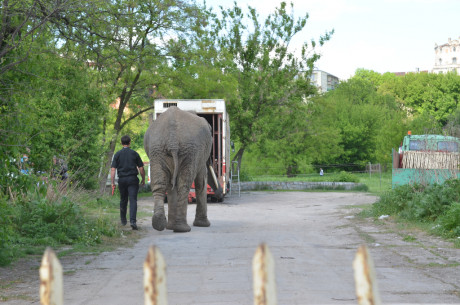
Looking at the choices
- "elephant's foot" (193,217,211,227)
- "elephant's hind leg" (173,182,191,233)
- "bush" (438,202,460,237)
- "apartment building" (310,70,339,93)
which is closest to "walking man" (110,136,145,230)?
"elephant's hind leg" (173,182,191,233)

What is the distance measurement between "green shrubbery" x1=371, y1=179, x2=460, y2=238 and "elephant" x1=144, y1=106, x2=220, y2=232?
480 cm

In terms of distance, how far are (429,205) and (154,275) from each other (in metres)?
12.2

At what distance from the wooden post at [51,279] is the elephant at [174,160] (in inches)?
423

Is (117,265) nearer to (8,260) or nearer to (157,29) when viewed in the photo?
(8,260)

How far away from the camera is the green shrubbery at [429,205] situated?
11.5 meters

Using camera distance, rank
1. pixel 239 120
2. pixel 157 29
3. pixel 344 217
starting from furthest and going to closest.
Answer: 1. pixel 239 120
2. pixel 157 29
3. pixel 344 217

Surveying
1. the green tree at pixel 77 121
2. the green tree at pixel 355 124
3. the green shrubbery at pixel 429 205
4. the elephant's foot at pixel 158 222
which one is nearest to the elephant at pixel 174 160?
the elephant's foot at pixel 158 222

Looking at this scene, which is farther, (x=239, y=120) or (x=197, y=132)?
(x=239, y=120)

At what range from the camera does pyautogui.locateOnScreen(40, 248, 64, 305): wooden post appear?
5.88 feet

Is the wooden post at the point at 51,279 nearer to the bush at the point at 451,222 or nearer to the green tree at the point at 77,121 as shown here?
the bush at the point at 451,222

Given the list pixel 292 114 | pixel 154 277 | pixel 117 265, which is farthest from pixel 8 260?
pixel 292 114

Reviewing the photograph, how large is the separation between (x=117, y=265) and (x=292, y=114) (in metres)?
26.3


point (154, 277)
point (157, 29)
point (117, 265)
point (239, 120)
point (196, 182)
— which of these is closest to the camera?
point (154, 277)

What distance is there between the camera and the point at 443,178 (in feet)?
48.2
